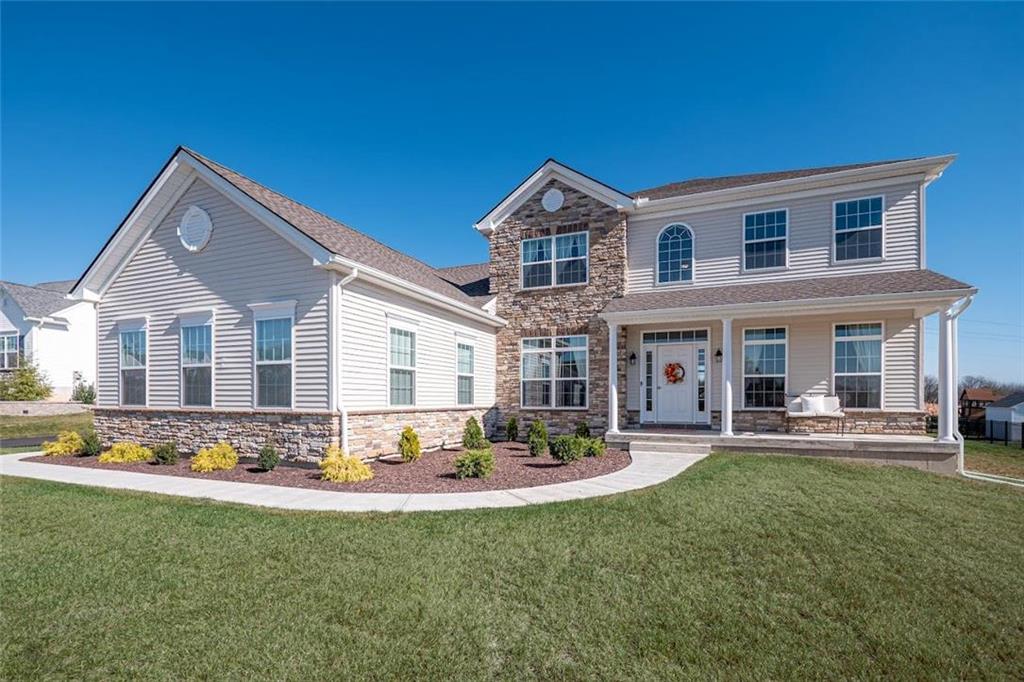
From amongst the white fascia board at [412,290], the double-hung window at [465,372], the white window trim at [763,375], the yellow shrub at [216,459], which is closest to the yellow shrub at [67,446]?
the yellow shrub at [216,459]

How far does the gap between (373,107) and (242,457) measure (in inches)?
461

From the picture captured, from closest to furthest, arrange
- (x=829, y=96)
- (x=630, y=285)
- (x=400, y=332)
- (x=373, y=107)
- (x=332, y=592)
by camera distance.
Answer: (x=332, y=592), (x=400, y=332), (x=829, y=96), (x=630, y=285), (x=373, y=107)

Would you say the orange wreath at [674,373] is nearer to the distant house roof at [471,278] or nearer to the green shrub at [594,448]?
the green shrub at [594,448]

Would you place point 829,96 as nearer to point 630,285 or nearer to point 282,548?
point 630,285

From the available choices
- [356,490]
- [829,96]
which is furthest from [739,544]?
[829,96]

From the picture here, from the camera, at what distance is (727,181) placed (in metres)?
14.8

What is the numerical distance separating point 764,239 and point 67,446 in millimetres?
18576

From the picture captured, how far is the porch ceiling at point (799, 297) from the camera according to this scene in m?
10.3

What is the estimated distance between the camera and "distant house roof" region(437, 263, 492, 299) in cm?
1659

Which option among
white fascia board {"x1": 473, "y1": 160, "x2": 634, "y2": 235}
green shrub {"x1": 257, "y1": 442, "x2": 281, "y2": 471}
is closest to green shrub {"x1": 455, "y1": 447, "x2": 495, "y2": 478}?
green shrub {"x1": 257, "y1": 442, "x2": 281, "y2": 471}

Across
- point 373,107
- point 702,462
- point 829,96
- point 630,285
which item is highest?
point 373,107

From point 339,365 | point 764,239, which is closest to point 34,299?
point 339,365

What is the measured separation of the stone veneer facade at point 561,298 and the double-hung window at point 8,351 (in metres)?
27.6

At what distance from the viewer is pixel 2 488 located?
8.05 m
